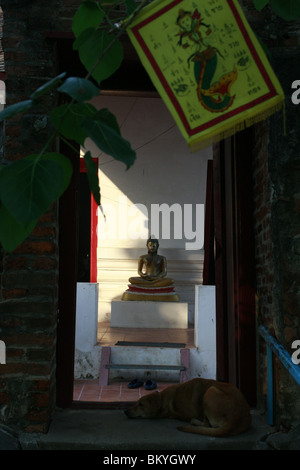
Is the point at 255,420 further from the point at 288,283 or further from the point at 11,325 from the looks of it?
the point at 11,325

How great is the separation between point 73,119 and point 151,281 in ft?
22.2

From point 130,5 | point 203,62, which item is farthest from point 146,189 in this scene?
point 130,5

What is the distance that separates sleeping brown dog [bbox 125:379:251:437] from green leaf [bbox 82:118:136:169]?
6.34 feet

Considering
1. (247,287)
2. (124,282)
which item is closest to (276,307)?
(247,287)

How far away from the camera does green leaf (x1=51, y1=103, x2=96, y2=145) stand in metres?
0.96

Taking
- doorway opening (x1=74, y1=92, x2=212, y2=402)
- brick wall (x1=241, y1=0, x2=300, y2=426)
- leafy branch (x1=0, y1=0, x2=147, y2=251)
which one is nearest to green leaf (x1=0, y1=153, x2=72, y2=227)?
leafy branch (x1=0, y1=0, x2=147, y2=251)

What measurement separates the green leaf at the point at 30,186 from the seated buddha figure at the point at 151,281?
6523 mm

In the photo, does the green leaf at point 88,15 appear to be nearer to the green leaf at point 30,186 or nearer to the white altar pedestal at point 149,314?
the green leaf at point 30,186

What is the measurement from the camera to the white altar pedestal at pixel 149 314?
712 centimetres

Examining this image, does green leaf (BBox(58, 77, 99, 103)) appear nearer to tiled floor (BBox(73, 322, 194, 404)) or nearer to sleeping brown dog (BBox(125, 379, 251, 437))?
sleeping brown dog (BBox(125, 379, 251, 437))

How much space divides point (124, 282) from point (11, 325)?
19.9 feet

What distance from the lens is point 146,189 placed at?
9.21m

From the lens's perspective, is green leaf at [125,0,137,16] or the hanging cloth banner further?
the hanging cloth banner

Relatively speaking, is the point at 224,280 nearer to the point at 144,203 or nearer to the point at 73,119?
the point at 73,119
